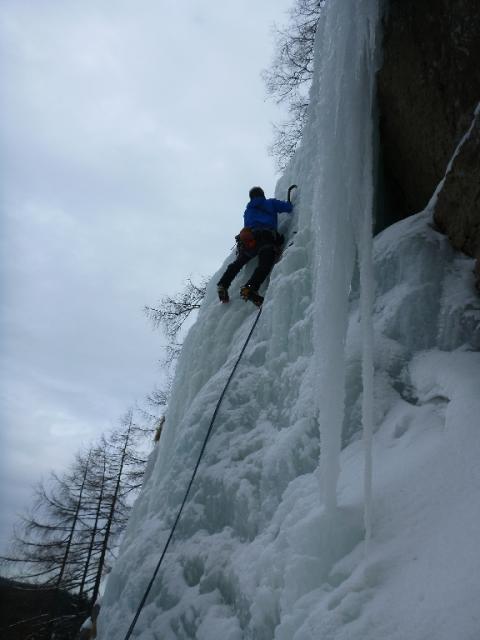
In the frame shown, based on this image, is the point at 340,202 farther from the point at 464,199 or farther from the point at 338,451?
the point at 338,451

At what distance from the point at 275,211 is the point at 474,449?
3.87m

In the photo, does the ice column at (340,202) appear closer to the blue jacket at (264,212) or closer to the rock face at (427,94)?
the rock face at (427,94)

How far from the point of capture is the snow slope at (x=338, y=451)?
1635mm

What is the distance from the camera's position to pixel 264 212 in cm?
520

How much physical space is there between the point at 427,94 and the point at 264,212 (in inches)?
91.4

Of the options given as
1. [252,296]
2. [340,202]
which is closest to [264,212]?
[252,296]

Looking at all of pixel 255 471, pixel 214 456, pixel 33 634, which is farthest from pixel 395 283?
pixel 33 634

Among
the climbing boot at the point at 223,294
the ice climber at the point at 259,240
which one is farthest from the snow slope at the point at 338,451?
the climbing boot at the point at 223,294

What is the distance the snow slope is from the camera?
64.4 inches

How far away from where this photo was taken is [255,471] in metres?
3.00

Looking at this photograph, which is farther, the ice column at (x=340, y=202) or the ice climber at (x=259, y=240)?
the ice climber at (x=259, y=240)

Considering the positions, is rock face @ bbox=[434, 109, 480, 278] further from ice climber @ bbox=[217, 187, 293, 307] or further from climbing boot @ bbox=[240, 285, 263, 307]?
ice climber @ bbox=[217, 187, 293, 307]

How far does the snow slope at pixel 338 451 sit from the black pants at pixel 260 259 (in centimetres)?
59

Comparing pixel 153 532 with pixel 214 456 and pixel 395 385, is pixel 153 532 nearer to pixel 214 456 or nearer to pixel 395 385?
pixel 214 456
